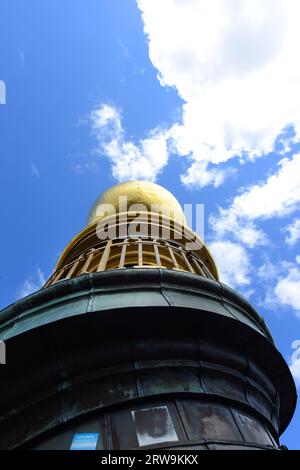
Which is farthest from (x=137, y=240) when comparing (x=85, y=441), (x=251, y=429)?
(x=85, y=441)

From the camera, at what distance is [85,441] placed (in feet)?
23.7

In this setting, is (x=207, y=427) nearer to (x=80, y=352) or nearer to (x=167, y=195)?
(x=80, y=352)

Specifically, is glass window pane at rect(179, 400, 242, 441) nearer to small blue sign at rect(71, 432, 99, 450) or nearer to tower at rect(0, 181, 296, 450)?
tower at rect(0, 181, 296, 450)

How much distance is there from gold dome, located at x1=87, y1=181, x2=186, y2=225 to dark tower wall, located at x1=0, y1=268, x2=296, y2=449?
11538 millimetres

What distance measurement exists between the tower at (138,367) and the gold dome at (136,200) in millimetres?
11389

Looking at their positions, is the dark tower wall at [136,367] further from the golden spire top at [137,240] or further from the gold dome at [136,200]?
the gold dome at [136,200]

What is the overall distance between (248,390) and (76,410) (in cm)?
322

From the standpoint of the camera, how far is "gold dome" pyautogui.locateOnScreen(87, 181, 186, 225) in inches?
850

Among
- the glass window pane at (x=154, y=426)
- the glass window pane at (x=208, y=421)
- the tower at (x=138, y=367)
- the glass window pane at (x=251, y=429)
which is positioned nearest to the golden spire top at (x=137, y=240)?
the tower at (x=138, y=367)

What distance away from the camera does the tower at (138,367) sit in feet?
24.7

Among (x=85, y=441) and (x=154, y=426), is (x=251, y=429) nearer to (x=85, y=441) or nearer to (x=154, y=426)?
(x=154, y=426)

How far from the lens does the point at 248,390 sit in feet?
30.2

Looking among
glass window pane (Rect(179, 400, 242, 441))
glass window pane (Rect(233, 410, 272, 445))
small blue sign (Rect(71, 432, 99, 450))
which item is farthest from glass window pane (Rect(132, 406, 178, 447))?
glass window pane (Rect(233, 410, 272, 445))

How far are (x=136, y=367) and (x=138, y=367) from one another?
1.3 inches
